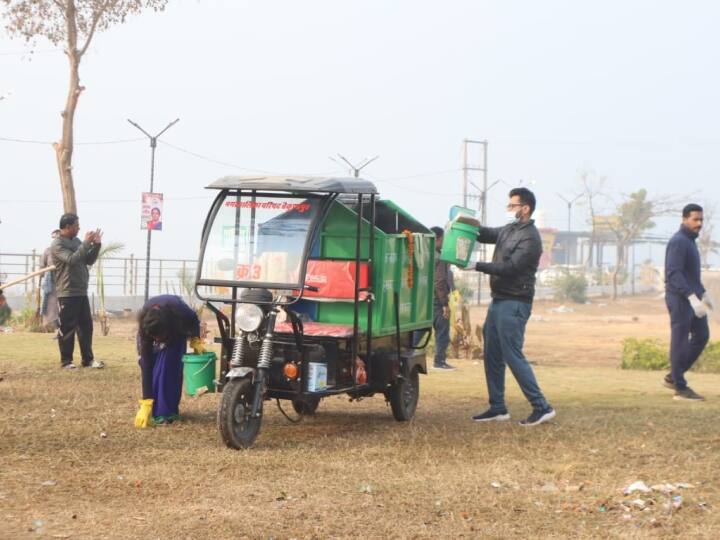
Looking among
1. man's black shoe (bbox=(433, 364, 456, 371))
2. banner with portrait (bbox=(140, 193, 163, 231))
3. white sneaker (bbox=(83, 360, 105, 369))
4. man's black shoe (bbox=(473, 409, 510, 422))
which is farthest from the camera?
banner with portrait (bbox=(140, 193, 163, 231))

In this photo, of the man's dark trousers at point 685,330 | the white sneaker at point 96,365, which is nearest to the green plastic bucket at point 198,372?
the white sneaker at point 96,365

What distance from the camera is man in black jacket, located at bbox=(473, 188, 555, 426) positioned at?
916 centimetres

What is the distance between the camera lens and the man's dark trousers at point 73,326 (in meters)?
12.9

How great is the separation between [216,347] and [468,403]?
7192 millimetres

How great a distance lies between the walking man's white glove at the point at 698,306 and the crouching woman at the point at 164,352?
5.19m

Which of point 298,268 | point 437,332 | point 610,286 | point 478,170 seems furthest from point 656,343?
point 610,286

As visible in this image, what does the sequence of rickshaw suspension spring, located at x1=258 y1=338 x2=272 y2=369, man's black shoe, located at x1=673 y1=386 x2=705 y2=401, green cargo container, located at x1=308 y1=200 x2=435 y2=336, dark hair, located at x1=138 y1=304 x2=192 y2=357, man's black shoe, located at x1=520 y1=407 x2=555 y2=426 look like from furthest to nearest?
man's black shoe, located at x1=673 y1=386 x2=705 y2=401 < man's black shoe, located at x1=520 y1=407 x2=555 y2=426 < dark hair, located at x1=138 y1=304 x2=192 y2=357 < green cargo container, located at x1=308 y1=200 x2=435 y2=336 < rickshaw suspension spring, located at x1=258 y1=338 x2=272 y2=369

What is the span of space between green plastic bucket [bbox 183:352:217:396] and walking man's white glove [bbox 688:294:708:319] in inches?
203

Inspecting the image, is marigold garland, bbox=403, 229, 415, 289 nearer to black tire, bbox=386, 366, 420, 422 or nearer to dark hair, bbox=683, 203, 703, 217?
black tire, bbox=386, 366, 420, 422

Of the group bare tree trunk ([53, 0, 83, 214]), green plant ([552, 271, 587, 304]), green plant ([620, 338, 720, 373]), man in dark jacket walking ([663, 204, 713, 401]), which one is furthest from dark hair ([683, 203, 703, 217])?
green plant ([552, 271, 587, 304])

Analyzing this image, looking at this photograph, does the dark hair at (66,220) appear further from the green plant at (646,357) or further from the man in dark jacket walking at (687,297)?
the green plant at (646,357)

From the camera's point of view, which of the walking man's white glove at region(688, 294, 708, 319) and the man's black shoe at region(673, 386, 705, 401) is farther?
the man's black shoe at region(673, 386, 705, 401)

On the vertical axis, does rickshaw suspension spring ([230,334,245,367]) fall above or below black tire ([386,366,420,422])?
above

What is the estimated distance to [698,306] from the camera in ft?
35.9
